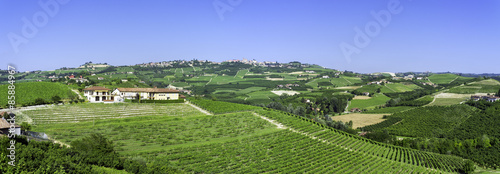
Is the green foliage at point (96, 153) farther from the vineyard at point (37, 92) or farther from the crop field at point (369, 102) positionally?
the crop field at point (369, 102)

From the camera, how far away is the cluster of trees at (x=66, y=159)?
63.4 ft

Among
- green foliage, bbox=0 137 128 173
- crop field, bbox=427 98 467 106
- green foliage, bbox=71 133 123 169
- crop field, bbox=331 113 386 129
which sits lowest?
crop field, bbox=331 113 386 129

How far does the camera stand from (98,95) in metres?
62.8

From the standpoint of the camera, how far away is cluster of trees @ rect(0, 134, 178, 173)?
1933 centimetres

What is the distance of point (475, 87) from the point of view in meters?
127

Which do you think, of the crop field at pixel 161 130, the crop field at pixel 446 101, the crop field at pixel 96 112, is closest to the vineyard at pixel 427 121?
the crop field at pixel 446 101

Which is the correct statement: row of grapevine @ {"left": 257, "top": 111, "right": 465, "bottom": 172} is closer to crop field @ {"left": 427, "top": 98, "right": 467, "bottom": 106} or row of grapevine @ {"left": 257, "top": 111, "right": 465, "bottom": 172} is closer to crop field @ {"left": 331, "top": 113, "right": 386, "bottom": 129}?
crop field @ {"left": 331, "top": 113, "right": 386, "bottom": 129}

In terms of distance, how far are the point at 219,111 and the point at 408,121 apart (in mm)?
50616

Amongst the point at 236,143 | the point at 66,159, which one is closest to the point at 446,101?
the point at 236,143

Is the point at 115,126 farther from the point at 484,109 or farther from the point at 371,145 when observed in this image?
the point at 484,109

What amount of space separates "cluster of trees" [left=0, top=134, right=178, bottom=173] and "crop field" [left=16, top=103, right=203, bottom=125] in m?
16.6

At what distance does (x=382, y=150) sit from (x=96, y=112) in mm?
48201

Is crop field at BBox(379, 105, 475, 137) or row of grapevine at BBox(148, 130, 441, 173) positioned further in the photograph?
crop field at BBox(379, 105, 475, 137)

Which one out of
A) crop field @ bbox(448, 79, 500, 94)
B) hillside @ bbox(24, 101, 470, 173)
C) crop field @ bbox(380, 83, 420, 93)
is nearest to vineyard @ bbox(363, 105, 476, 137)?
hillside @ bbox(24, 101, 470, 173)
